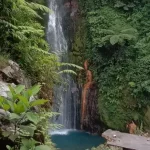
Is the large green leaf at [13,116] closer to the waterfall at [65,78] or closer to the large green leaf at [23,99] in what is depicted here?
the large green leaf at [23,99]

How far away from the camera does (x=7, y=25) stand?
391 centimetres

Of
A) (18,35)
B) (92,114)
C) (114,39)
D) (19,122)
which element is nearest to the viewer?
(19,122)

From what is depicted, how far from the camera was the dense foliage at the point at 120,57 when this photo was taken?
35.4ft

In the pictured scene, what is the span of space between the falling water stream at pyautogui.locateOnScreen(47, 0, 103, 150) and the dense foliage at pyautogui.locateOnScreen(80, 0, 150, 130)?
1090mm


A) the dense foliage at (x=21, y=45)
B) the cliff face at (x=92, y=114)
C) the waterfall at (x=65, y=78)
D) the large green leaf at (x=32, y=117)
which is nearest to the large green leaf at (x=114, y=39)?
the waterfall at (x=65, y=78)

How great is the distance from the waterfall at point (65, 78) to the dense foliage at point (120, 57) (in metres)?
1.11

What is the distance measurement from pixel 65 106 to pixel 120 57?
10.0 ft

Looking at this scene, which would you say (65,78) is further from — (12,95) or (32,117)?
(32,117)

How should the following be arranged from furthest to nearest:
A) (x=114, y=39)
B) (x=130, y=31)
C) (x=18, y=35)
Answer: (x=130, y=31) → (x=114, y=39) → (x=18, y=35)

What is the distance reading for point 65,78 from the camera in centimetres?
1145

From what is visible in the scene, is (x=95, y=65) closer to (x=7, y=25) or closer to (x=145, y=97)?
(x=145, y=97)

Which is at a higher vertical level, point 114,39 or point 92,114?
point 114,39

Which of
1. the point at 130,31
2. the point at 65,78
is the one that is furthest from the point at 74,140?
the point at 130,31

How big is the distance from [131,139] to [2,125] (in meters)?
2.66
